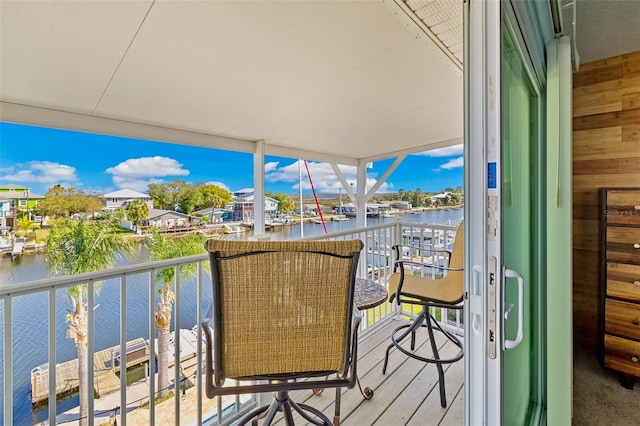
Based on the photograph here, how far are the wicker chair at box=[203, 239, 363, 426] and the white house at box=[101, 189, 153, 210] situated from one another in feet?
8.85

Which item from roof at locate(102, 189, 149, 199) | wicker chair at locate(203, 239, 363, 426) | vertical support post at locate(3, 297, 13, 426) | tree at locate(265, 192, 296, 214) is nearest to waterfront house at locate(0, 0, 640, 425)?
vertical support post at locate(3, 297, 13, 426)

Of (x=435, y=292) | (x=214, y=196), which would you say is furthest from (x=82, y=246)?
(x=435, y=292)

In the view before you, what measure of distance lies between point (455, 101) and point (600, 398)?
2504mm

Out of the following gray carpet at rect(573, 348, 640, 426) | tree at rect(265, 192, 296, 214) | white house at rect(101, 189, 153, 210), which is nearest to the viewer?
gray carpet at rect(573, 348, 640, 426)

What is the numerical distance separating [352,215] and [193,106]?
3.39 metres

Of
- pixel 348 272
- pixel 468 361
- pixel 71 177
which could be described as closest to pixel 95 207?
pixel 71 177

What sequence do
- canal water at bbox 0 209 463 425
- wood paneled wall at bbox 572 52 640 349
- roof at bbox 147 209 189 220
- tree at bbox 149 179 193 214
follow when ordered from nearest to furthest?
canal water at bbox 0 209 463 425, wood paneled wall at bbox 572 52 640 349, roof at bbox 147 209 189 220, tree at bbox 149 179 193 214

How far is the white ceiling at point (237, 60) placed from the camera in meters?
1.35

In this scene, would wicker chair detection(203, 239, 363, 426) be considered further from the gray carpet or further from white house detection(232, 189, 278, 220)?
Result: white house detection(232, 189, 278, 220)

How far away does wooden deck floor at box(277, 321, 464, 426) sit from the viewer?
5.73 ft

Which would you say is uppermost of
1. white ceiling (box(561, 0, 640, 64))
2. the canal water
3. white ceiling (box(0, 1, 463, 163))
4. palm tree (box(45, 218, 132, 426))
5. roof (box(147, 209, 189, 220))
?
white ceiling (box(561, 0, 640, 64))

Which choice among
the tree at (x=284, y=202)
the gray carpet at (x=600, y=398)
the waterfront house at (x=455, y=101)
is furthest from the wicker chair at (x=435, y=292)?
the tree at (x=284, y=202)

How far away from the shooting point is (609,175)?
7.43ft

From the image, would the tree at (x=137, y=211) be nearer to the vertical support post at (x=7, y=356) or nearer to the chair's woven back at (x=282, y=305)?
the vertical support post at (x=7, y=356)
